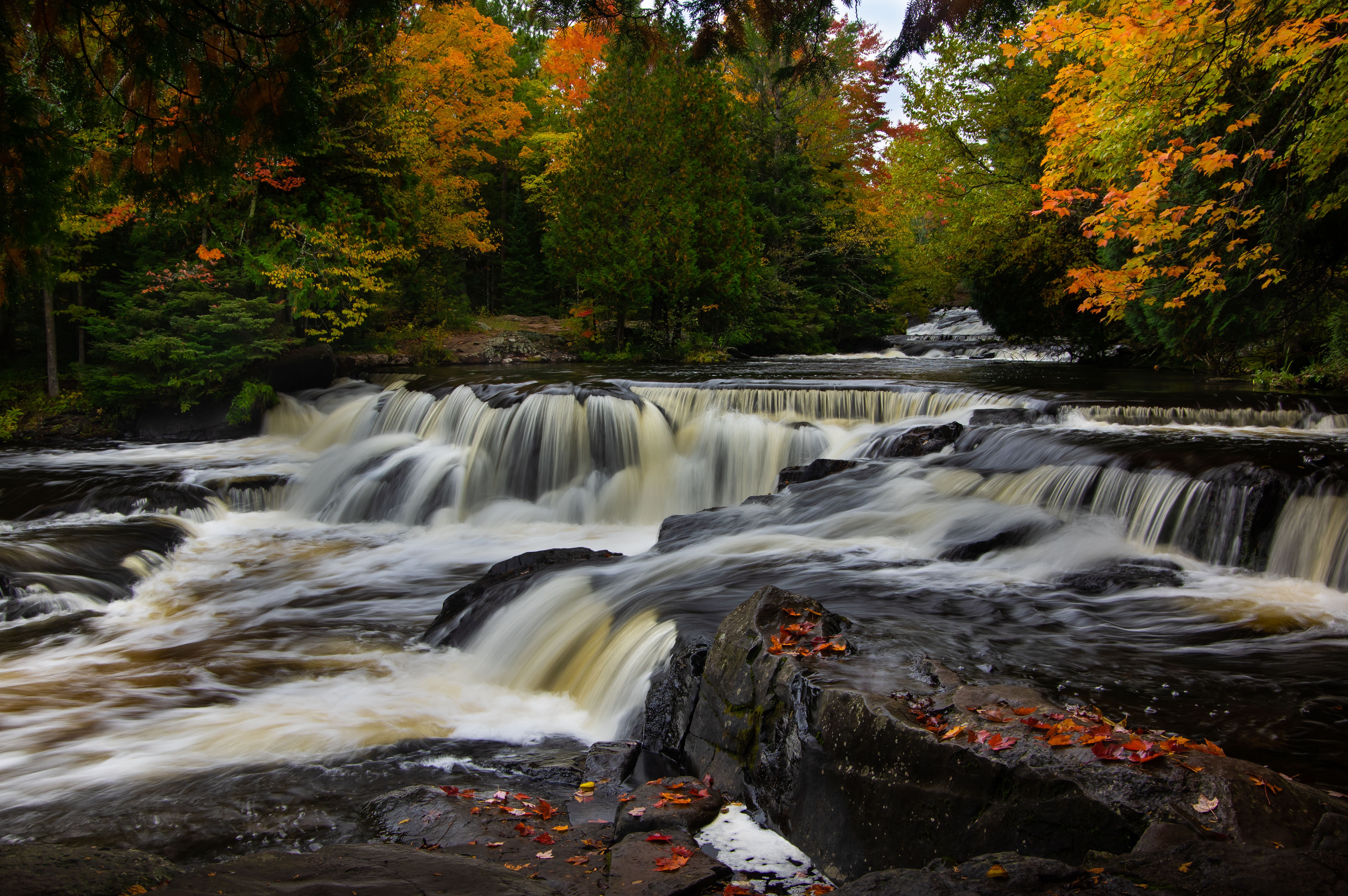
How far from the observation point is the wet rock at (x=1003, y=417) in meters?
9.70

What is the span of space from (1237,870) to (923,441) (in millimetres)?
7334

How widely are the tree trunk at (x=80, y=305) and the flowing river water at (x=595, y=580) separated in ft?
8.72

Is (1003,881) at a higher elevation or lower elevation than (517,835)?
higher

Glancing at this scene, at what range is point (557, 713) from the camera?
4660 mm

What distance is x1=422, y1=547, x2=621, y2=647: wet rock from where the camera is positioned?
5816 millimetres

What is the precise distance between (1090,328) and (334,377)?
1658cm

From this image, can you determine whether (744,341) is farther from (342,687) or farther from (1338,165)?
(342,687)

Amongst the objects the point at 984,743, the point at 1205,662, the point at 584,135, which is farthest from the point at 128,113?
the point at 584,135

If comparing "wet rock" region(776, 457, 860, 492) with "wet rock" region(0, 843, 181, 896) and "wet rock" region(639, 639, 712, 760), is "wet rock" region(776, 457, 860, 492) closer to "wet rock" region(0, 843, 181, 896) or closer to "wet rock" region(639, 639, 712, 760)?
"wet rock" region(639, 639, 712, 760)

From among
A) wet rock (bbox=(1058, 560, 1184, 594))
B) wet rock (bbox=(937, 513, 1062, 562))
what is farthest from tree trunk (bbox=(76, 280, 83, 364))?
wet rock (bbox=(1058, 560, 1184, 594))

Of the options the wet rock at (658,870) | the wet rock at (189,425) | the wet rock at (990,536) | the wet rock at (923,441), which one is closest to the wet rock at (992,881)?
the wet rock at (658,870)

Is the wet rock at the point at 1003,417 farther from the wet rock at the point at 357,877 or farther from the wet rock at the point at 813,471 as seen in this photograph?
the wet rock at the point at 357,877

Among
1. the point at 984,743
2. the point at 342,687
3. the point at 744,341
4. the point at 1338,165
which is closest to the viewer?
the point at 984,743

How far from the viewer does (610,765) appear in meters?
3.76
